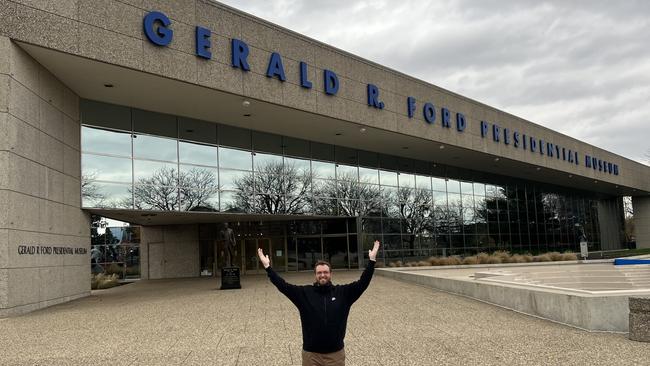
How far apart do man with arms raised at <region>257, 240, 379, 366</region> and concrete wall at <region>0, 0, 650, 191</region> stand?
1289 centimetres

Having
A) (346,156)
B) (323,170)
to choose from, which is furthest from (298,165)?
(346,156)

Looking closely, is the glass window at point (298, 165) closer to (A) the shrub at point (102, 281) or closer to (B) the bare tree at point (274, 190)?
(B) the bare tree at point (274, 190)

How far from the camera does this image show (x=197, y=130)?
Result: 76.5 feet

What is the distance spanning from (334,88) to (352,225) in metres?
9.77

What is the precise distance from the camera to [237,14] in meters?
19.9

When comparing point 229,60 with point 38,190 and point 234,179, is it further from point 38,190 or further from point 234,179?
point 38,190

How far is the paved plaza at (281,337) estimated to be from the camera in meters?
8.39

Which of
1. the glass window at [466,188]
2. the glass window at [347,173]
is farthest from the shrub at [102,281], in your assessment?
the glass window at [466,188]

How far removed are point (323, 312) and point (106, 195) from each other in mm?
17013

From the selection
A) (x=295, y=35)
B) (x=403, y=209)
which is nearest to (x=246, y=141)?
(x=295, y=35)

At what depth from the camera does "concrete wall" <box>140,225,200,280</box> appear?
98.4ft

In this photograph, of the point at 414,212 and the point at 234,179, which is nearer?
the point at 234,179

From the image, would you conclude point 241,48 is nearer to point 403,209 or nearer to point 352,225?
point 352,225

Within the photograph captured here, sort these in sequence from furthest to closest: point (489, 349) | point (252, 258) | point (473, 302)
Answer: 1. point (252, 258)
2. point (473, 302)
3. point (489, 349)
